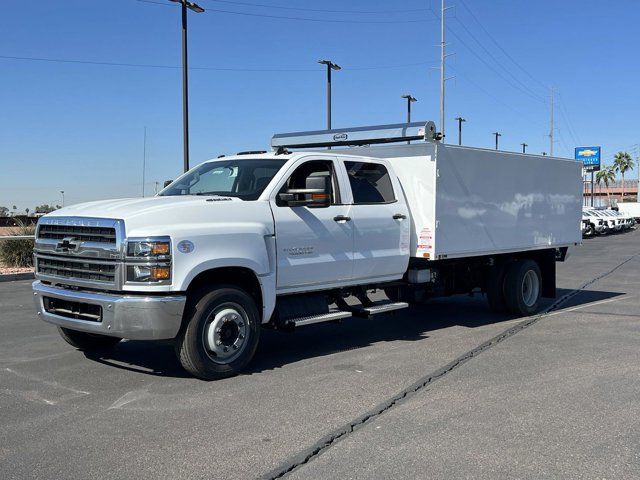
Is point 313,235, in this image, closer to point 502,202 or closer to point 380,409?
point 380,409

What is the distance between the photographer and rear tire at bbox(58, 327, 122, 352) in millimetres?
6980

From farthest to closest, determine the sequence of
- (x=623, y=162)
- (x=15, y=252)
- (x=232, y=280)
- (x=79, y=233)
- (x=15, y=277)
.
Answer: (x=623, y=162) < (x=15, y=252) < (x=15, y=277) < (x=232, y=280) < (x=79, y=233)

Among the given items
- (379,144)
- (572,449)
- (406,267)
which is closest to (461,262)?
(406,267)

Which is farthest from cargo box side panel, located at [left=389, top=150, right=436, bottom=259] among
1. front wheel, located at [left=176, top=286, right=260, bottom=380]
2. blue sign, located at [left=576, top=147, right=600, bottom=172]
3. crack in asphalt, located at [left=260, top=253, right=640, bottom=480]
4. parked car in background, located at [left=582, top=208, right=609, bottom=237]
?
blue sign, located at [left=576, top=147, right=600, bottom=172]

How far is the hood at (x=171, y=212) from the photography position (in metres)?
5.67

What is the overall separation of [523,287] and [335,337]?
360cm

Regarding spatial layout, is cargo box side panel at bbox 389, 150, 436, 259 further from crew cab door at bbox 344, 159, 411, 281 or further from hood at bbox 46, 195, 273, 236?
hood at bbox 46, 195, 273, 236

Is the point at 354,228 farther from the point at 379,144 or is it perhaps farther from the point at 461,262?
the point at 461,262

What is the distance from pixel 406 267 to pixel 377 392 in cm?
271

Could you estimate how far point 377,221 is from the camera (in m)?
7.68

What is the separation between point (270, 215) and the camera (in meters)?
6.50

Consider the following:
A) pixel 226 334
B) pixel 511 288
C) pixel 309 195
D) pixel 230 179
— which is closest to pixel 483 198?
pixel 511 288

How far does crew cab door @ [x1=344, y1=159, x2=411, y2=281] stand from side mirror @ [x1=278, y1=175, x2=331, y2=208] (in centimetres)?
87

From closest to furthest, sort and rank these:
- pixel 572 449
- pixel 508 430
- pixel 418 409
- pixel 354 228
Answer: pixel 572 449 → pixel 508 430 → pixel 418 409 → pixel 354 228
